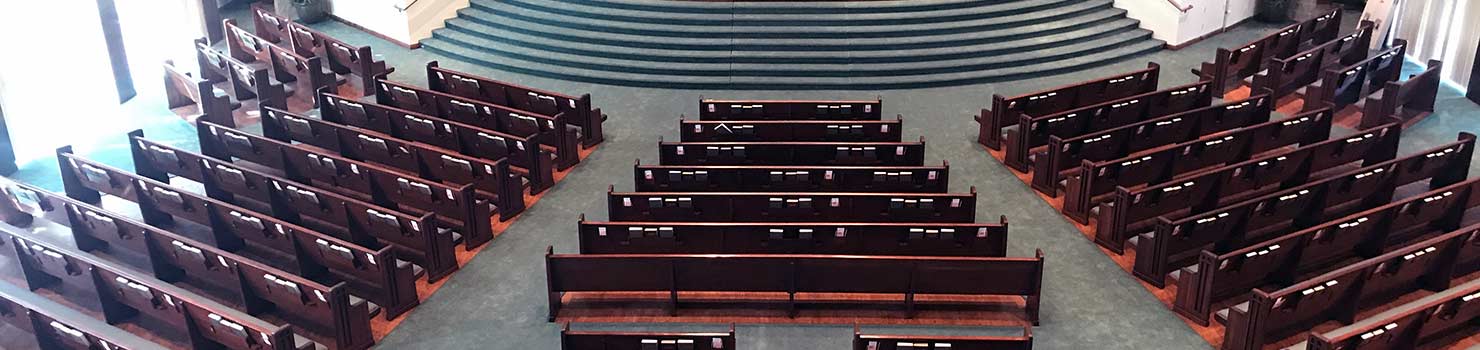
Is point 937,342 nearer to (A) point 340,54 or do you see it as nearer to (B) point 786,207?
(B) point 786,207

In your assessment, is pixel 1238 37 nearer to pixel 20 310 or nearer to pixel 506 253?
pixel 506 253

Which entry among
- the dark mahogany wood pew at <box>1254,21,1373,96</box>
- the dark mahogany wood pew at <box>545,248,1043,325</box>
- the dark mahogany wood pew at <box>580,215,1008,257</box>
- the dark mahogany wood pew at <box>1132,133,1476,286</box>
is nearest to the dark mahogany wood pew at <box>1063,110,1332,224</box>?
the dark mahogany wood pew at <box>1132,133,1476,286</box>

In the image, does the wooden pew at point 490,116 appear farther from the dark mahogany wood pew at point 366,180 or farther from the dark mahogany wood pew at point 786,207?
the dark mahogany wood pew at point 786,207

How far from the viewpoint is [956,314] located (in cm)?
785

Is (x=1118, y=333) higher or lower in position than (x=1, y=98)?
lower

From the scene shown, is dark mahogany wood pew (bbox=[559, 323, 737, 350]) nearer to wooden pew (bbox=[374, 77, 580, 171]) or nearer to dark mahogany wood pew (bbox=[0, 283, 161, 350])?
dark mahogany wood pew (bbox=[0, 283, 161, 350])

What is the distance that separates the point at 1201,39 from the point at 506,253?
30.9 ft

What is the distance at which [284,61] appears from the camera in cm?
1245

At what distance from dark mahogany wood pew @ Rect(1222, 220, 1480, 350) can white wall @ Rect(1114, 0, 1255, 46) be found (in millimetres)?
6045

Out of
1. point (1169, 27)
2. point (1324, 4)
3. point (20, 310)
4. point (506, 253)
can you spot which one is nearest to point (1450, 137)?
point (1169, 27)

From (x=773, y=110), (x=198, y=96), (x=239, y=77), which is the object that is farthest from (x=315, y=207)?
(x=239, y=77)

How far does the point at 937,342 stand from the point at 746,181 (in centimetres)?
290

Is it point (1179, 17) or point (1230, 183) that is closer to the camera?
point (1230, 183)

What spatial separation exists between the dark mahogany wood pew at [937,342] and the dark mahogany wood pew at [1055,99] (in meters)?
4.18
